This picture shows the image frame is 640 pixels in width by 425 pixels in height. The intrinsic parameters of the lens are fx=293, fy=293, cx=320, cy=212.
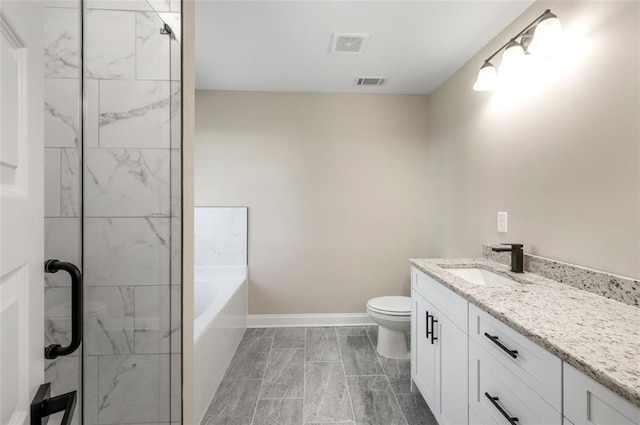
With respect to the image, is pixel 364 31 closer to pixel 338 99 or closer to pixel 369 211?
pixel 338 99

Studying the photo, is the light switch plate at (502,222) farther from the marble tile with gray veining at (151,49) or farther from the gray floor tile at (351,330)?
the marble tile with gray veining at (151,49)

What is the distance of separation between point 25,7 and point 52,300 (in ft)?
2.65

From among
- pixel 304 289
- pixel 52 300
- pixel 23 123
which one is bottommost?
pixel 304 289

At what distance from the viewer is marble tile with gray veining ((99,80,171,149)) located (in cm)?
112

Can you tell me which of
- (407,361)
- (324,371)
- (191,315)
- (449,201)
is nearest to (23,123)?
(191,315)

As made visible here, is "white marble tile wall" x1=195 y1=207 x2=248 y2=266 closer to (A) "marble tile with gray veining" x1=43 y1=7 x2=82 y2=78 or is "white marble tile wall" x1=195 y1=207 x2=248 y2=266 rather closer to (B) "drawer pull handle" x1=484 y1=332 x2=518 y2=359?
(A) "marble tile with gray veining" x1=43 y1=7 x2=82 y2=78

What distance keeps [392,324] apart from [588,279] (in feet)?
4.32

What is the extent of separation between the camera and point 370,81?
A: 9.02 feet

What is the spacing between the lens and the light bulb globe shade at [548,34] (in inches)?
54.2

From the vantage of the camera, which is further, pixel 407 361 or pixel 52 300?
pixel 407 361

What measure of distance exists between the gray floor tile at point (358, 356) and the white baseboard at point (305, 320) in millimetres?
274

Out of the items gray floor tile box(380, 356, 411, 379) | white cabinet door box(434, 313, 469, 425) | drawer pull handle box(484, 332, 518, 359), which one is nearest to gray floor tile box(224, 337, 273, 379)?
gray floor tile box(380, 356, 411, 379)

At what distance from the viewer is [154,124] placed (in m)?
1.30

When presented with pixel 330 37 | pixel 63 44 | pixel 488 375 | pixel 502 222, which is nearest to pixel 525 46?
pixel 502 222
